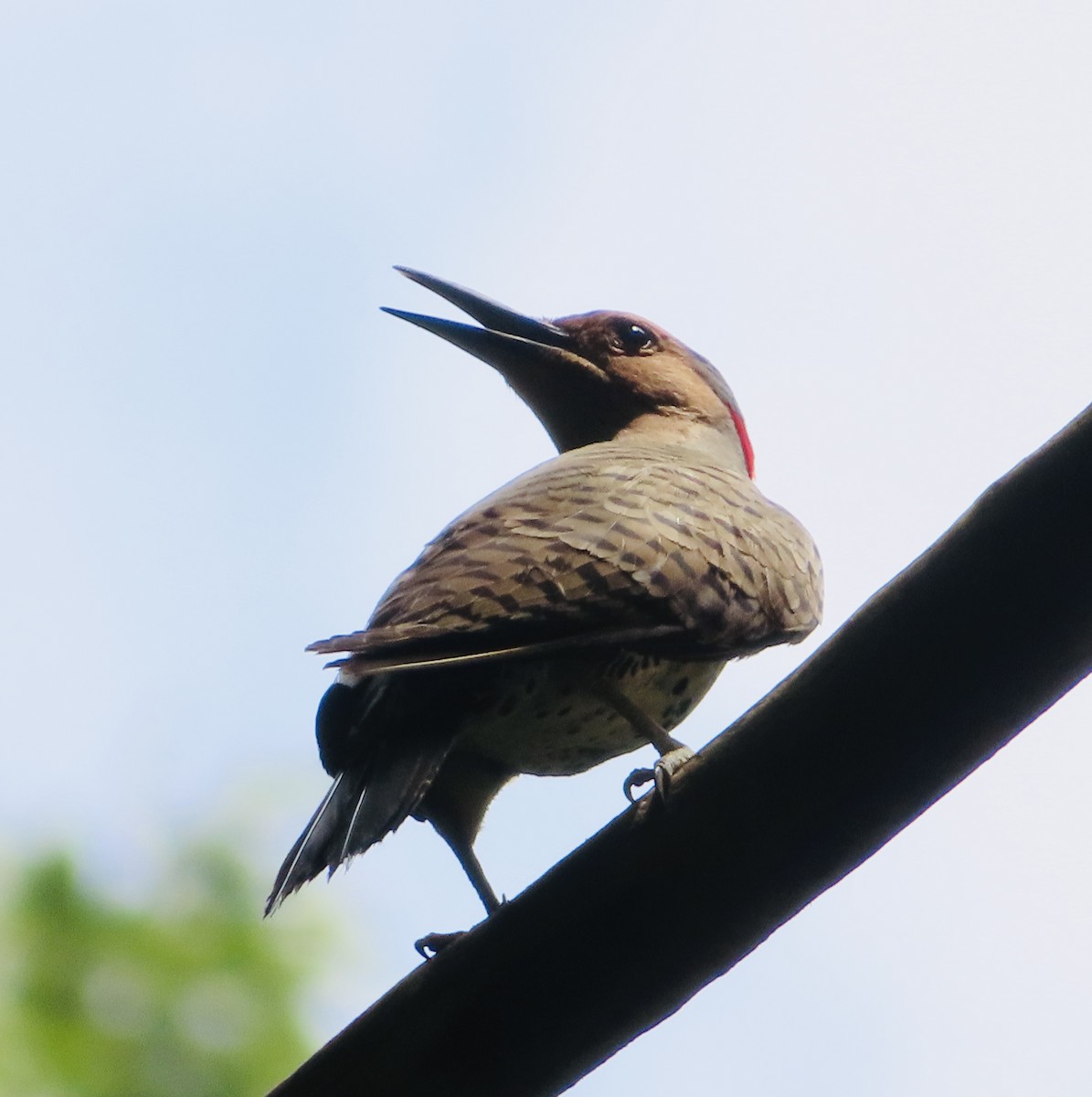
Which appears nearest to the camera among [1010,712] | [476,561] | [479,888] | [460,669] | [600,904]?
[1010,712]

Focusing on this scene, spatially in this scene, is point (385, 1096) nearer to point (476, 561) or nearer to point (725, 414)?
point (476, 561)

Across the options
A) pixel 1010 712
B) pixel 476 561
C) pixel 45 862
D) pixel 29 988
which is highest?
pixel 45 862

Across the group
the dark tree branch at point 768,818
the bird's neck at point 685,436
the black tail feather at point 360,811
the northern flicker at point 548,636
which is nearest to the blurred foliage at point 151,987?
the northern flicker at point 548,636

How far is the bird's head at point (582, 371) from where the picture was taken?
20.7ft

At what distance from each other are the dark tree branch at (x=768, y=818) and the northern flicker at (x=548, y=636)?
0.21m

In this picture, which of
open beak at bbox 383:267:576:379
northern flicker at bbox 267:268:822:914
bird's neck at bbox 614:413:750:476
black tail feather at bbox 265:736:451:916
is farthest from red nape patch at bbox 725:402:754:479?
black tail feather at bbox 265:736:451:916

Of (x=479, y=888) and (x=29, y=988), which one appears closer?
(x=479, y=888)

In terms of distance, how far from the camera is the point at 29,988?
684 cm

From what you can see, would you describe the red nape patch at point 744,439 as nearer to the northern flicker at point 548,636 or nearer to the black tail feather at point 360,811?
the northern flicker at point 548,636

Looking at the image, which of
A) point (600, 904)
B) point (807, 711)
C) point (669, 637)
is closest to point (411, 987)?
point (600, 904)

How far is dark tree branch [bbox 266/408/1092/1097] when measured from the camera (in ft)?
6.91

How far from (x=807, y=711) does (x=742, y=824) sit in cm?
20

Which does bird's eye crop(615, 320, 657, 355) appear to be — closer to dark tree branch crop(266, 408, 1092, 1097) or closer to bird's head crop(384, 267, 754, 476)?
bird's head crop(384, 267, 754, 476)

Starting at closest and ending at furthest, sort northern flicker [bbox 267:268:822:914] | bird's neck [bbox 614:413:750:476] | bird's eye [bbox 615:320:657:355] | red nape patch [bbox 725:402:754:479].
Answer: northern flicker [bbox 267:268:822:914], bird's neck [bbox 614:413:750:476], bird's eye [bbox 615:320:657:355], red nape patch [bbox 725:402:754:479]
